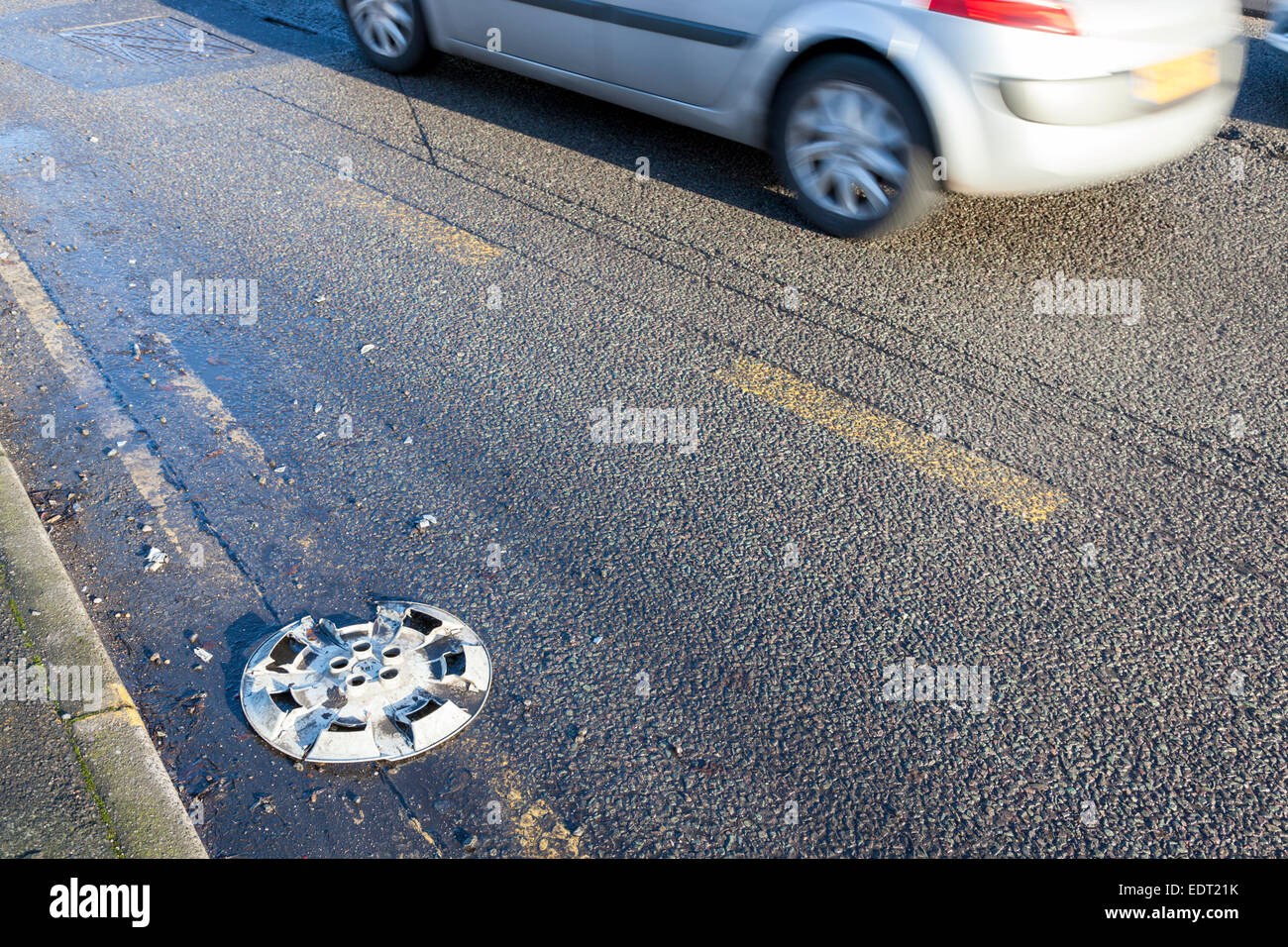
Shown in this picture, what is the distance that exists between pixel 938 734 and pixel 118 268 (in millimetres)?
4334

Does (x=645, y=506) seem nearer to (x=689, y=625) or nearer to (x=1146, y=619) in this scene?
(x=689, y=625)

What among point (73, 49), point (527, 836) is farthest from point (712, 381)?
point (73, 49)

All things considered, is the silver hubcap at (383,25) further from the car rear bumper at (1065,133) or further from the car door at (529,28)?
the car rear bumper at (1065,133)

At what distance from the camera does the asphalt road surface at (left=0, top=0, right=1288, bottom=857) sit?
2.55 metres

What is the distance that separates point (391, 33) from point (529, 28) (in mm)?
1575

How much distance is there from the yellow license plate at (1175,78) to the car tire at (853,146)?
904 millimetres

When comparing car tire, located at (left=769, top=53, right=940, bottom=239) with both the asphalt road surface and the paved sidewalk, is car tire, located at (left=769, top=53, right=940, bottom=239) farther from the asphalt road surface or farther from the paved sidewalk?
the paved sidewalk

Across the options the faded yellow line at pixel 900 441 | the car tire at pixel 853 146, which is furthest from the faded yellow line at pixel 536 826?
the car tire at pixel 853 146

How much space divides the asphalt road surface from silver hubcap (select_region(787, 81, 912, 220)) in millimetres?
257

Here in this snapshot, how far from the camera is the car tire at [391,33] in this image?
22.2 feet

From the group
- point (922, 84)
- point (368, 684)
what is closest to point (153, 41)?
point (922, 84)

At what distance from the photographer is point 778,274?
471 centimetres

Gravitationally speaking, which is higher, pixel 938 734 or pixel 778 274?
pixel 778 274

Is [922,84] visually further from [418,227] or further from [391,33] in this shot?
[391,33]
